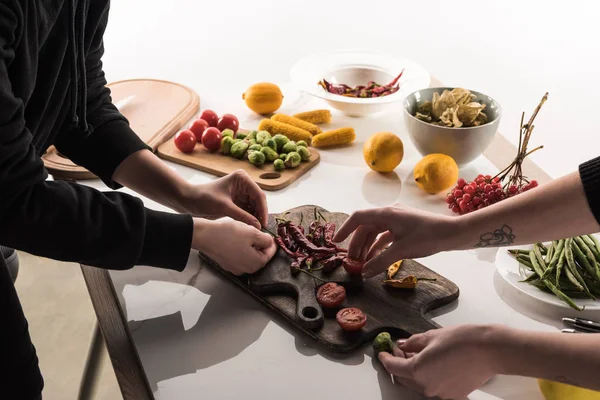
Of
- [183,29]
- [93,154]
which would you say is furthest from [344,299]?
[183,29]

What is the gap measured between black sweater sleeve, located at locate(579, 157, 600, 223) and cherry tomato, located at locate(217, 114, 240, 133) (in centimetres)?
108

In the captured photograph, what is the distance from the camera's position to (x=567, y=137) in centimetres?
220

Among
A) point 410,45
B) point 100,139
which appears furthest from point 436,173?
point 410,45

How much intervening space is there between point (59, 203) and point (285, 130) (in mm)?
938

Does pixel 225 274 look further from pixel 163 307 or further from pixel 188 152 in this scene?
pixel 188 152

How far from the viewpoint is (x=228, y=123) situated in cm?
198

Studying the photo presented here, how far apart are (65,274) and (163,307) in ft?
5.56

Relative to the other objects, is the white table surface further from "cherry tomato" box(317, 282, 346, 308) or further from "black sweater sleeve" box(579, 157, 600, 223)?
"black sweater sleeve" box(579, 157, 600, 223)

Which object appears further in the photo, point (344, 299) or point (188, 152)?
point (188, 152)

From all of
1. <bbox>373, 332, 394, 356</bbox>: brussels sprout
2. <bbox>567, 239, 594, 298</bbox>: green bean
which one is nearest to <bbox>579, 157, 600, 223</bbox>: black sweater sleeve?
<bbox>567, 239, 594, 298</bbox>: green bean

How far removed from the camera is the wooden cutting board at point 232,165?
5.73 ft

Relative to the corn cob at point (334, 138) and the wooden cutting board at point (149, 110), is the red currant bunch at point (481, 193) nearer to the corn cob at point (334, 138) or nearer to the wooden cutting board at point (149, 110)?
the corn cob at point (334, 138)

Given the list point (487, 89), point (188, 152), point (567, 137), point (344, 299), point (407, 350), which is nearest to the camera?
point (407, 350)

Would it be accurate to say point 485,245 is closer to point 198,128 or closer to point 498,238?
point 498,238
